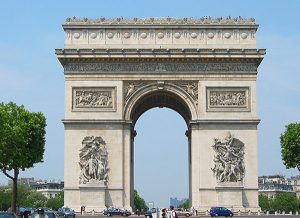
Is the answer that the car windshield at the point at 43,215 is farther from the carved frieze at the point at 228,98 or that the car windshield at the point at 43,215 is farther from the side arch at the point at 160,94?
the carved frieze at the point at 228,98

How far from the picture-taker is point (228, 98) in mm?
61312

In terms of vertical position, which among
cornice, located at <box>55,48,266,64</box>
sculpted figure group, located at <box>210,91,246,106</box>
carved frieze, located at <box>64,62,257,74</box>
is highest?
cornice, located at <box>55,48,266,64</box>

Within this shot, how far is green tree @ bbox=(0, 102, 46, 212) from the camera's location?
209ft

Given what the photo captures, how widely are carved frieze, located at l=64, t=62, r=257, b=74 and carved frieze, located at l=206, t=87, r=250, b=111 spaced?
153 centimetres

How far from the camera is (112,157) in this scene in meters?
60.7

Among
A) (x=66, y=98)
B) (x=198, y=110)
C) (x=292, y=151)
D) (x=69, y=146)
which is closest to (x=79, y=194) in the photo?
(x=69, y=146)

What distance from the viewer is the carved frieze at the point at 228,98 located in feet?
201

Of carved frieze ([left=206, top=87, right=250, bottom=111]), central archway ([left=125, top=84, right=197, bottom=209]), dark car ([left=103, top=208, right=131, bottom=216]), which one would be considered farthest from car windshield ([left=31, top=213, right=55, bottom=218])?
carved frieze ([left=206, top=87, right=250, bottom=111])

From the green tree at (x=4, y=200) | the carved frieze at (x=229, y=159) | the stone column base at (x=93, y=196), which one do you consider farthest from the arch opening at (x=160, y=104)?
the green tree at (x=4, y=200)

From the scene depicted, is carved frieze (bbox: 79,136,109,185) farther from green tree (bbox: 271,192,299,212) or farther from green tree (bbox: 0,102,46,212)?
green tree (bbox: 271,192,299,212)

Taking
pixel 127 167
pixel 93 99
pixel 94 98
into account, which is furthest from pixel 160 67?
pixel 127 167

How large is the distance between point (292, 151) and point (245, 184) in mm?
11683

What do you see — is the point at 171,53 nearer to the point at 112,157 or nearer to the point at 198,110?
the point at 198,110

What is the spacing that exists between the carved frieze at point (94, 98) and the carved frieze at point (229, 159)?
9.03 m
